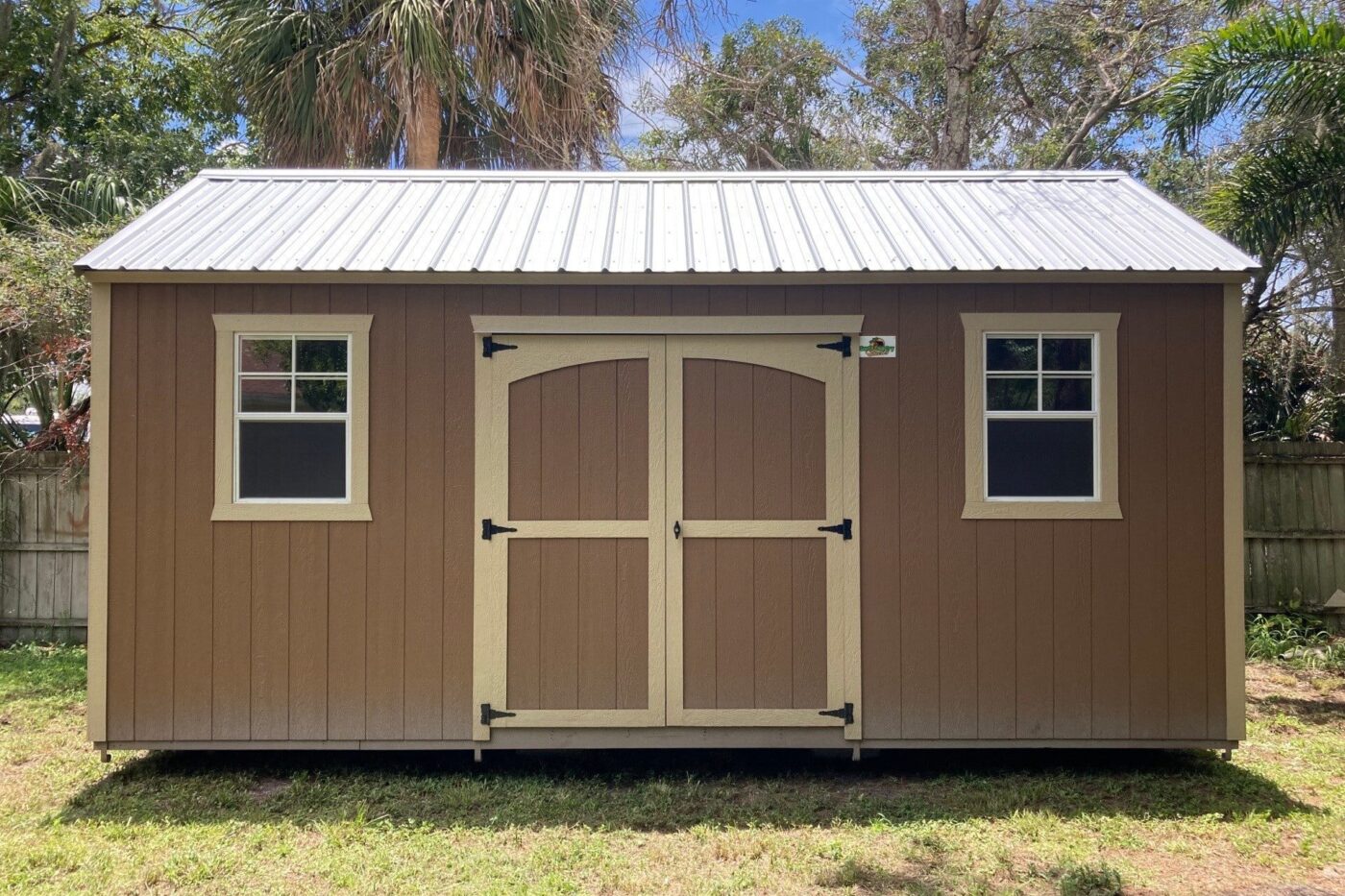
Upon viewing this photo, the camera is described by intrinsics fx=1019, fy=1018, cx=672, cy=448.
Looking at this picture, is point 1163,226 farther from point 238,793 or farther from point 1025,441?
point 238,793

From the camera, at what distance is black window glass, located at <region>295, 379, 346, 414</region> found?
5.16 m

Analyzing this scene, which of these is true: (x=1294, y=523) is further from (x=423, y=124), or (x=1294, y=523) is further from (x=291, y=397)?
(x=423, y=124)

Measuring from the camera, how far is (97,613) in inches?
200

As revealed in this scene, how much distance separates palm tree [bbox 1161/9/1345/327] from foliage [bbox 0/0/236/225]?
10.5m

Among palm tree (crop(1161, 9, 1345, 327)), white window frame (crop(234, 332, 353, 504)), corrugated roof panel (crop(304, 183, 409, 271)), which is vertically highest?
palm tree (crop(1161, 9, 1345, 327))

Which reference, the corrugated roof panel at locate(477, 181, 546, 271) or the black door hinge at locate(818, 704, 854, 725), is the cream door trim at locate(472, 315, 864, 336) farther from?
the black door hinge at locate(818, 704, 854, 725)

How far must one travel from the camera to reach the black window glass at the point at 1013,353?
520 centimetres

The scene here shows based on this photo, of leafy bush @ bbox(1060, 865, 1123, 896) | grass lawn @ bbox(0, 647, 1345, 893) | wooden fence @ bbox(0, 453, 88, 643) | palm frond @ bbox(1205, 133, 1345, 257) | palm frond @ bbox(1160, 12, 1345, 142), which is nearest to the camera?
leafy bush @ bbox(1060, 865, 1123, 896)

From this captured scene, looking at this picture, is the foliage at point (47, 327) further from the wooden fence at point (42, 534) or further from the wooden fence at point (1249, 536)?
the wooden fence at point (1249, 536)

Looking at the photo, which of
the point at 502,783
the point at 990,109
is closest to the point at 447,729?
the point at 502,783

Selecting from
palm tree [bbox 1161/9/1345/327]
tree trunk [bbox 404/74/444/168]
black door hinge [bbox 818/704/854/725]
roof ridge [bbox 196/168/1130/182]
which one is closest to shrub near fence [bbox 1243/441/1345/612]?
palm tree [bbox 1161/9/1345/327]

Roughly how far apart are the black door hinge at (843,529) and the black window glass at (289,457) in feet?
8.06

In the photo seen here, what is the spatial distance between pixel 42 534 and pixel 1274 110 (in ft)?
32.4

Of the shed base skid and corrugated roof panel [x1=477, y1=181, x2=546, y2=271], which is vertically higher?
corrugated roof panel [x1=477, y1=181, x2=546, y2=271]
